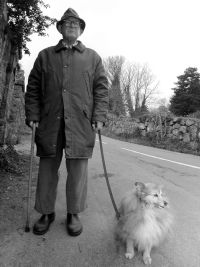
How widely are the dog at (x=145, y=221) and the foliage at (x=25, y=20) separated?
4.71m

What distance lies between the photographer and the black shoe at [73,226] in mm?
3238

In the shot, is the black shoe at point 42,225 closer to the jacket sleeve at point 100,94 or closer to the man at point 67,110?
the man at point 67,110

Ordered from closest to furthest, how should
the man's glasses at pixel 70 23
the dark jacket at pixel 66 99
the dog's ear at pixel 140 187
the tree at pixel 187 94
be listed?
the dog's ear at pixel 140 187 < the dark jacket at pixel 66 99 < the man's glasses at pixel 70 23 < the tree at pixel 187 94

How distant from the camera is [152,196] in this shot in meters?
2.82

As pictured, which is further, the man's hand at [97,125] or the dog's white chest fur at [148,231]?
the man's hand at [97,125]

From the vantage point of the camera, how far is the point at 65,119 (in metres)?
3.18

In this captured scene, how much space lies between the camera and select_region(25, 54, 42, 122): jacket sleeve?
3.33 meters

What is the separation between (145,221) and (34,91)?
1.95 metres

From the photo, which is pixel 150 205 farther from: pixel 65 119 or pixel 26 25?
pixel 26 25

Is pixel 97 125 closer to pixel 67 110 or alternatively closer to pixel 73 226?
pixel 67 110

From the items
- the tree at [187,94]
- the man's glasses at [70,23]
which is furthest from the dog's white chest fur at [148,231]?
the tree at [187,94]

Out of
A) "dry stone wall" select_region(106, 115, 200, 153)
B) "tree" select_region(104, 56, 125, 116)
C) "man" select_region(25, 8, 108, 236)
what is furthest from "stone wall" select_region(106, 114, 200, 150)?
"tree" select_region(104, 56, 125, 116)

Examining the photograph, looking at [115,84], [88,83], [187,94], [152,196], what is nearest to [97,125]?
[88,83]

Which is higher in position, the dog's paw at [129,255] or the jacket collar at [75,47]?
the jacket collar at [75,47]
